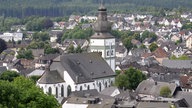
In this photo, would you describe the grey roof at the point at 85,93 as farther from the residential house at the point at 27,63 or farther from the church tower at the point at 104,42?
the residential house at the point at 27,63

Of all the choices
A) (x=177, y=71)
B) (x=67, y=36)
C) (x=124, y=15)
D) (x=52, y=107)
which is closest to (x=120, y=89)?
(x=177, y=71)

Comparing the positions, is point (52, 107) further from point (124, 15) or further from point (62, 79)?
point (124, 15)

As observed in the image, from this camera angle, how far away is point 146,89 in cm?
5425

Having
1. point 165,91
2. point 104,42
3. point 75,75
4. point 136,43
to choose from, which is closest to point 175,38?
point 136,43

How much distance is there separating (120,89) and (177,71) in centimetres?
1787

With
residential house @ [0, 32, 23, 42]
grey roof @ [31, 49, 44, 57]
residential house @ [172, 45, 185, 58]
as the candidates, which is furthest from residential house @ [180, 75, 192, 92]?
residential house @ [0, 32, 23, 42]

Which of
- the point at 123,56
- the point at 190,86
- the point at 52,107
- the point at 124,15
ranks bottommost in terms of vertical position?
the point at 124,15

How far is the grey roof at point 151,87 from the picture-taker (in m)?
53.1

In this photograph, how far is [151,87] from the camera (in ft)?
178

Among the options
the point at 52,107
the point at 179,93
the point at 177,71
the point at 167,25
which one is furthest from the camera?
the point at 167,25

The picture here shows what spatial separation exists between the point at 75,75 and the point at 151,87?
19.8 ft

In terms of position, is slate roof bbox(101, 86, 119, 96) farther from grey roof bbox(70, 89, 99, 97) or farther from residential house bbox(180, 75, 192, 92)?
residential house bbox(180, 75, 192, 92)

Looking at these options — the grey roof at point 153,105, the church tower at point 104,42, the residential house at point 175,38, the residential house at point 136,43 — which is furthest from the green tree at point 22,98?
the residential house at point 175,38

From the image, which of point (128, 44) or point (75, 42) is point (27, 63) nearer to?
point (128, 44)
